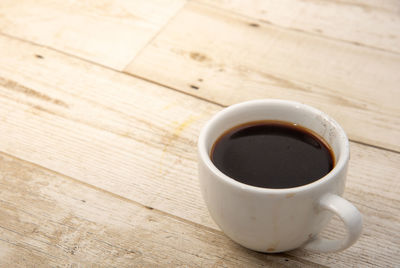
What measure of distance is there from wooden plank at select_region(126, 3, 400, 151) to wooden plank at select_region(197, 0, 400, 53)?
25 mm

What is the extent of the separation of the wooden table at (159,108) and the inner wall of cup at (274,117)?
0.11 meters

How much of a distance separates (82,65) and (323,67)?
0.37 metres

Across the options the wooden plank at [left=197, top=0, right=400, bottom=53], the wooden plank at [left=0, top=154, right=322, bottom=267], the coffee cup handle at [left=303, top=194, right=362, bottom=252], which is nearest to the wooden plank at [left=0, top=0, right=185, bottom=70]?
the wooden plank at [left=197, top=0, right=400, bottom=53]

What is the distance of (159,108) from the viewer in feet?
2.40

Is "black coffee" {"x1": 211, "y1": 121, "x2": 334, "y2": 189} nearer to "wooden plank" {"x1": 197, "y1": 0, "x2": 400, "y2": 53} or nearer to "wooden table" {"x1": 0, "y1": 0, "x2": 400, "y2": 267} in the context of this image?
"wooden table" {"x1": 0, "y1": 0, "x2": 400, "y2": 267}

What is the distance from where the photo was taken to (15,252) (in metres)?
0.54

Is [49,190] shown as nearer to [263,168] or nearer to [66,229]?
[66,229]

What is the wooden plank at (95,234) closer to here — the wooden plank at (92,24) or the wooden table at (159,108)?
the wooden table at (159,108)

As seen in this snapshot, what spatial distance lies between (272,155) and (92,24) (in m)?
0.51

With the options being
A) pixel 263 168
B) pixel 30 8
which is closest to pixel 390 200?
pixel 263 168

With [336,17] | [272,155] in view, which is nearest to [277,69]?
[336,17]

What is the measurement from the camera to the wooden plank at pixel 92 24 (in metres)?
0.85

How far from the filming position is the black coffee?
488 millimetres

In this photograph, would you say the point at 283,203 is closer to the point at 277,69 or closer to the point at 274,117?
the point at 274,117
